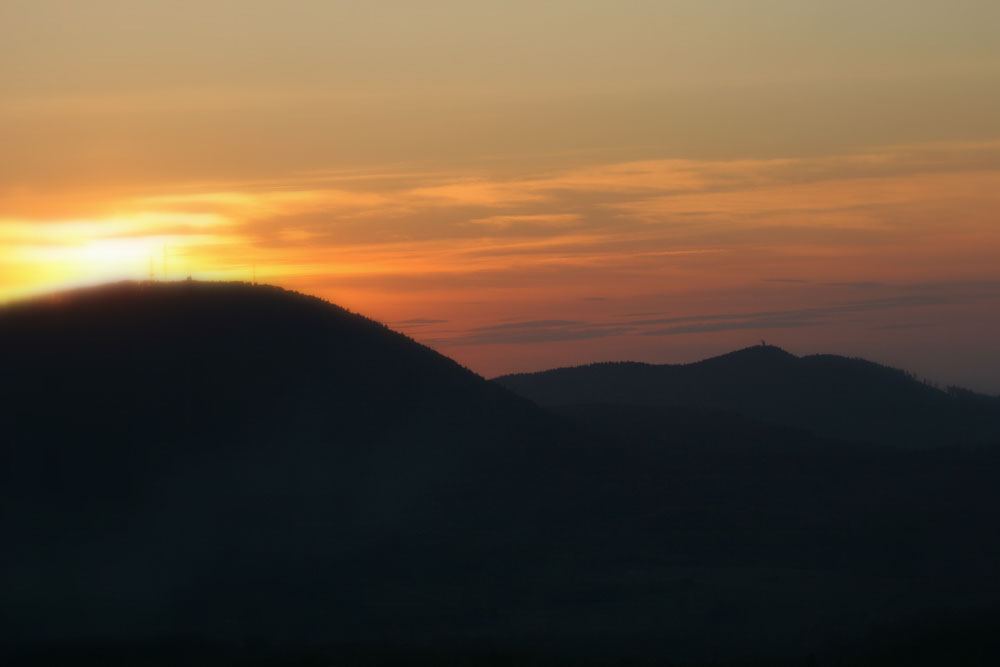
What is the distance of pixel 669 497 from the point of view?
6769cm

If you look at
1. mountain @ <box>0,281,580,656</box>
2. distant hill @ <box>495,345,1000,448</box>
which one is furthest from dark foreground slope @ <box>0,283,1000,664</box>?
distant hill @ <box>495,345,1000,448</box>

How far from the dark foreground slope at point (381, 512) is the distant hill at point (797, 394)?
40627mm

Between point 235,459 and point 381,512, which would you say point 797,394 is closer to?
point 381,512

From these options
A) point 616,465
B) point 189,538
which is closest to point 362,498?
point 189,538

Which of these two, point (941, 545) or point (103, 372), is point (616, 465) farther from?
point (103, 372)

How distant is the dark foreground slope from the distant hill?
40.6m

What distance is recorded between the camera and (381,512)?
210ft

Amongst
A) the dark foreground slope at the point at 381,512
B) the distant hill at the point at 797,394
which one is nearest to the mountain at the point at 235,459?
the dark foreground slope at the point at 381,512

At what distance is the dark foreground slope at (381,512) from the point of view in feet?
143

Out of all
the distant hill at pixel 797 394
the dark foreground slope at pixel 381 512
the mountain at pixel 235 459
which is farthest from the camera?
the distant hill at pixel 797 394

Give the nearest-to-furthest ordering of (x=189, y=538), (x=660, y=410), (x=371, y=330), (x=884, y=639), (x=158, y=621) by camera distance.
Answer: (x=884, y=639)
(x=158, y=621)
(x=189, y=538)
(x=371, y=330)
(x=660, y=410)

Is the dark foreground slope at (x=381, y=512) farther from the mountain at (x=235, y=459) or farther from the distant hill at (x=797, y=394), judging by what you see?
the distant hill at (x=797, y=394)

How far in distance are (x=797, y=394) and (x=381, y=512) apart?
7859 centimetres

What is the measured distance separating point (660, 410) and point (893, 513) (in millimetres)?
34345
